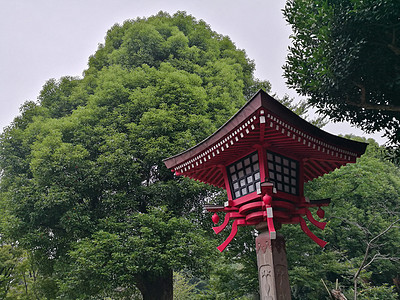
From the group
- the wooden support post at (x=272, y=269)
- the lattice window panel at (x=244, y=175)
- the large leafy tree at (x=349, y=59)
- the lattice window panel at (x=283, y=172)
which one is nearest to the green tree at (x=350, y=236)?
the large leafy tree at (x=349, y=59)

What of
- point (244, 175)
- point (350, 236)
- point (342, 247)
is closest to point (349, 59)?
point (244, 175)

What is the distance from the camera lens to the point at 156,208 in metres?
10.4

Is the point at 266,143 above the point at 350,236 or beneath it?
beneath

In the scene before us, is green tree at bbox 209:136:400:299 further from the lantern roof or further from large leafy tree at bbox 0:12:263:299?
the lantern roof

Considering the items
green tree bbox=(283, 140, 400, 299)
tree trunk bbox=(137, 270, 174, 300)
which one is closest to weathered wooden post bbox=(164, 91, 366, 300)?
tree trunk bbox=(137, 270, 174, 300)

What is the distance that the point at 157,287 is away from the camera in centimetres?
1134

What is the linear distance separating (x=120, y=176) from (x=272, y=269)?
7196mm

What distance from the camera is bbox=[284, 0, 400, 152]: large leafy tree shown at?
6.13 metres

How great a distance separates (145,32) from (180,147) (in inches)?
276

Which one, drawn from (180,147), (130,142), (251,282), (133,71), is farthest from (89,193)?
(251,282)

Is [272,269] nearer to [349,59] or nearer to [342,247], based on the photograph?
A: [349,59]

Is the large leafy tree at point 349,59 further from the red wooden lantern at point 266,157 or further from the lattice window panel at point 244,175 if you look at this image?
the lattice window panel at point 244,175

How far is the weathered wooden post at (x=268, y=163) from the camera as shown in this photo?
17.4ft

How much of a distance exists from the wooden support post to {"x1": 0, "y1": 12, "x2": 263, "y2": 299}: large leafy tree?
14.4ft
